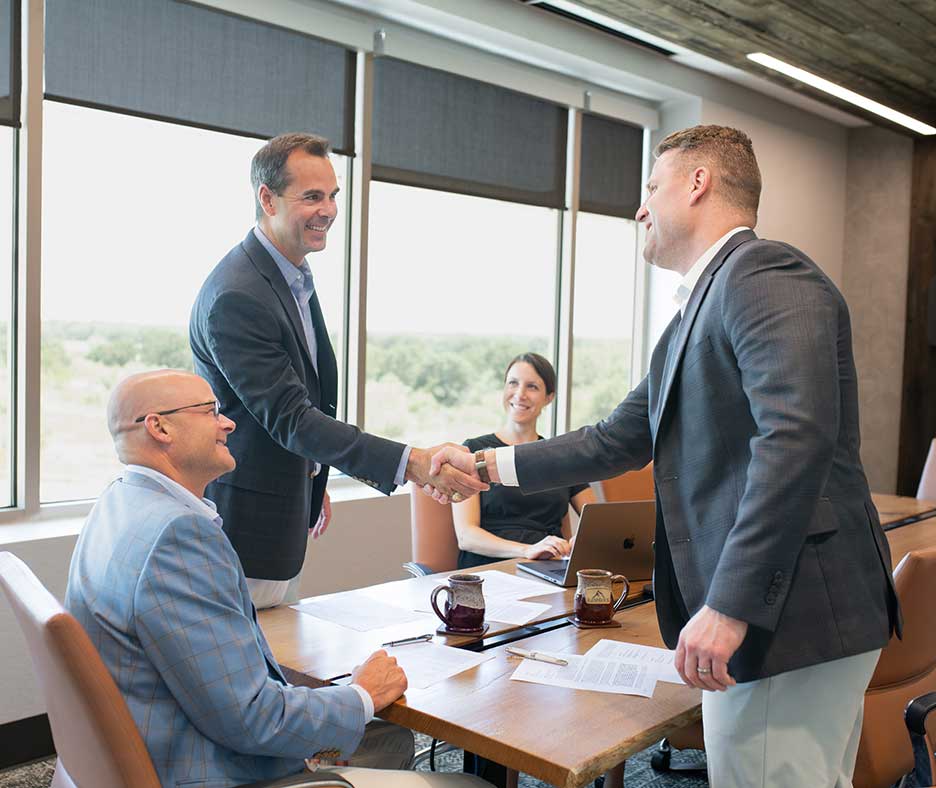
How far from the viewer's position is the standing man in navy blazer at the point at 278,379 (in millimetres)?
2506

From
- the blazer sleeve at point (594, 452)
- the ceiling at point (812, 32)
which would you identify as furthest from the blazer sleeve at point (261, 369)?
the ceiling at point (812, 32)

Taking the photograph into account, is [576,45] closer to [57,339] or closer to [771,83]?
[771,83]

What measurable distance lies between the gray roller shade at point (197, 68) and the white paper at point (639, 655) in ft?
9.42

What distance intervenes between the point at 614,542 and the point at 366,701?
3.61 feet

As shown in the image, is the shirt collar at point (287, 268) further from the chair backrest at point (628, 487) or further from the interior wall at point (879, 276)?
the interior wall at point (879, 276)

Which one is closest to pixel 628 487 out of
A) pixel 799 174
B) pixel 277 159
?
pixel 277 159

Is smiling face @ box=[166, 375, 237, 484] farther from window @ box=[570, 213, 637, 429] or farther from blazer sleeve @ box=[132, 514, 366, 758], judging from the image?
window @ box=[570, 213, 637, 429]

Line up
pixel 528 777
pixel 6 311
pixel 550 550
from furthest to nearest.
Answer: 1. pixel 6 311
2. pixel 528 777
3. pixel 550 550

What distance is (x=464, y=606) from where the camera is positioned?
7.31 feet

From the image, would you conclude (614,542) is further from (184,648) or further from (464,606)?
(184,648)

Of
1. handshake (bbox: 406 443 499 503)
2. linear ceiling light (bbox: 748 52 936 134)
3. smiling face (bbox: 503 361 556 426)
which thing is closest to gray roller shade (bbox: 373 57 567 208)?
linear ceiling light (bbox: 748 52 936 134)

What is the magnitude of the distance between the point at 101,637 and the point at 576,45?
15.3ft

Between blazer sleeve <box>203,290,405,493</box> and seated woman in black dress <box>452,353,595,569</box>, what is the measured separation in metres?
0.89

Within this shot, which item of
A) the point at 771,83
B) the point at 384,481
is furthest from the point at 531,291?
the point at 384,481
